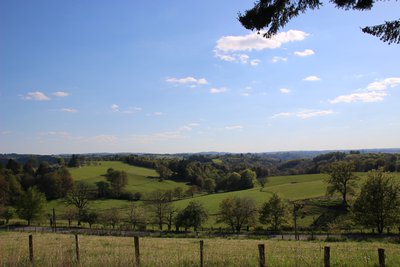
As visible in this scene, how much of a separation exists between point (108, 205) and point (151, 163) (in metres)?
72.3

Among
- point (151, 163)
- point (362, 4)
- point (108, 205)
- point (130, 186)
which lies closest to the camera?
point (362, 4)

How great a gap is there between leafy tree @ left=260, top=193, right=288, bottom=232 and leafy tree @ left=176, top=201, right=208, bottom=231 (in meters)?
10.9

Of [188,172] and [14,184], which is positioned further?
[188,172]

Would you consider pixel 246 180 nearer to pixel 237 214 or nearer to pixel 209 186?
pixel 209 186

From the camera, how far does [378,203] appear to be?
53.5 metres

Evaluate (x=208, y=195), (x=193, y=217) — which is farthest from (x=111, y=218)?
(x=208, y=195)

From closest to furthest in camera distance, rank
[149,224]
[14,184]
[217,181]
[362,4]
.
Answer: [362,4]
[149,224]
[14,184]
[217,181]

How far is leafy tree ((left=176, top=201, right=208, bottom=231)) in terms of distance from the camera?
66750 millimetres

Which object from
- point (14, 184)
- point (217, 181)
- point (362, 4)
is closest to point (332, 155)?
point (217, 181)

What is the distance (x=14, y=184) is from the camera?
10362 cm

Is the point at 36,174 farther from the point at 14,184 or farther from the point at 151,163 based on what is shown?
the point at 151,163

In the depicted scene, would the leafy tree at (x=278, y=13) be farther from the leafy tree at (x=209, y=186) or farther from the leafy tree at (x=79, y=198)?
the leafy tree at (x=209, y=186)

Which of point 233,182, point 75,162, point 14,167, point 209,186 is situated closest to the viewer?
point 233,182

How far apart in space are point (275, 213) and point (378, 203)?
58.4 feet
